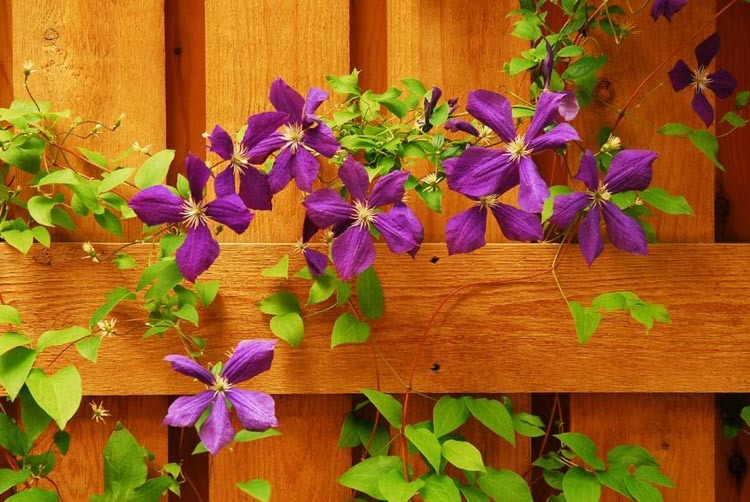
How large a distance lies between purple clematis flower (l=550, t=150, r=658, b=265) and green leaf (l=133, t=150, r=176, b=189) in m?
0.43

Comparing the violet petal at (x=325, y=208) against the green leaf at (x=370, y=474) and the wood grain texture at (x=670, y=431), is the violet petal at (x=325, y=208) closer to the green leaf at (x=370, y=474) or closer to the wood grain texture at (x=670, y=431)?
the green leaf at (x=370, y=474)

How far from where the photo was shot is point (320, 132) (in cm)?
73

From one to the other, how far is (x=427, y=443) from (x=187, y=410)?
0.27 metres

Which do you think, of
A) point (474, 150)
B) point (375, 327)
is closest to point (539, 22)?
point (474, 150)

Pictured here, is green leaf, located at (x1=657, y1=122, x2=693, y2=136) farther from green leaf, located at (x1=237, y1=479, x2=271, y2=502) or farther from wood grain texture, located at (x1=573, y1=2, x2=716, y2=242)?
green leaf, located at (x1=237, y1=479, x2=271, y2=502)

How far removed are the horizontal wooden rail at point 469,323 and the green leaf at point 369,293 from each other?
25 millimetres

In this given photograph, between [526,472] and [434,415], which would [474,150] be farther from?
[526,472]

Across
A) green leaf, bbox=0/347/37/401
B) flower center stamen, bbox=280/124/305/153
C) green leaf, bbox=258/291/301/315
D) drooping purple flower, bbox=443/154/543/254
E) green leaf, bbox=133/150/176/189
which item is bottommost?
green leaf, bbox=0/347/37/401

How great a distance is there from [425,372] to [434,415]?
0.18 feet

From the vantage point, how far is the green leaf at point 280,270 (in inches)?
31.7

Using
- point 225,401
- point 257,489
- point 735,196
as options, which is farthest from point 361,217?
point 735,196

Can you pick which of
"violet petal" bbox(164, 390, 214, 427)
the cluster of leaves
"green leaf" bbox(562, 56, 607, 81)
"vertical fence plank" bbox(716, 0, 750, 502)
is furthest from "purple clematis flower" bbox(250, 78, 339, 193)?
"vertical fence plank" bbox(716, 0, 750, 502)

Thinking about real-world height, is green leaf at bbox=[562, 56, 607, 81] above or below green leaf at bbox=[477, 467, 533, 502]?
above

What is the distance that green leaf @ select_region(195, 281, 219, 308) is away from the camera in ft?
2.67
